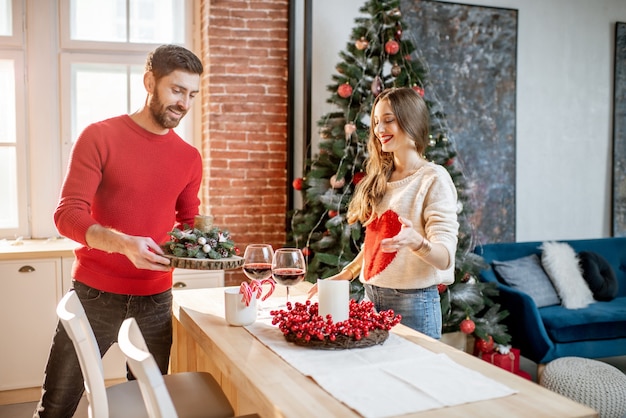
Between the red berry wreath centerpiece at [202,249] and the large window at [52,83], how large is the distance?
2.64 m

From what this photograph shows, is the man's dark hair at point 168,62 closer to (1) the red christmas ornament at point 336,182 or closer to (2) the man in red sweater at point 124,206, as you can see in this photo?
(2) the man in red sweater at point 124,206

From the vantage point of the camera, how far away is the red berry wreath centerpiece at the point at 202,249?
75.5 inches

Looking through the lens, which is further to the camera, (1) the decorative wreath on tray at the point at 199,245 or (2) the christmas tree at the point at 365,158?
(2) the christmas tree at the point at 365,158

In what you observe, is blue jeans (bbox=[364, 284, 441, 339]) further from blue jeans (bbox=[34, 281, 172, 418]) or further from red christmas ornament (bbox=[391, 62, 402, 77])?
red christmas ornament (bbox=[391, 62, 402, 77])

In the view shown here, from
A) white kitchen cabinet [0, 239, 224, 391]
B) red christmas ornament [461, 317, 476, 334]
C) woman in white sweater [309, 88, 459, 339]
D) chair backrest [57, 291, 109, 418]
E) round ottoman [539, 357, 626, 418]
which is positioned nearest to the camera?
chair backrest [57, 291, 109, 418]

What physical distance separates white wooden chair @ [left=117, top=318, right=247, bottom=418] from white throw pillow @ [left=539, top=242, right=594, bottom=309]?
2.92m

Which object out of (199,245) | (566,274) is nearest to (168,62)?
(199,245)

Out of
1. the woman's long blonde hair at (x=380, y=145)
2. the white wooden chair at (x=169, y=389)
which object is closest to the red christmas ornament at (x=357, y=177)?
the woman's long blonde hair at (x=380, y=145)

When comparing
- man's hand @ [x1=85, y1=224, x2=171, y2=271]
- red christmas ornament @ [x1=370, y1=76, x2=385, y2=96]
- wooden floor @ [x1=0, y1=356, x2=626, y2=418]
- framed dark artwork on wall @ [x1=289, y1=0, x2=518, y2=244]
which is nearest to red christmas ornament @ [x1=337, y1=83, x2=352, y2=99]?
red christmas ornament @ [x1=370, y1=76, x2=385, y2=96]

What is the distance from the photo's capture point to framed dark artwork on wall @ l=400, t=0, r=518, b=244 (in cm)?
482

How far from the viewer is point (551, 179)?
208 inches

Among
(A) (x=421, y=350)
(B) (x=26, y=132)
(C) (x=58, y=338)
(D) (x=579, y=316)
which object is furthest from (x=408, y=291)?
(B) (x=26, y=132)

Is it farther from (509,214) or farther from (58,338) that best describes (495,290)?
(58,338)

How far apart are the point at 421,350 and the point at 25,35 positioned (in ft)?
11.8
